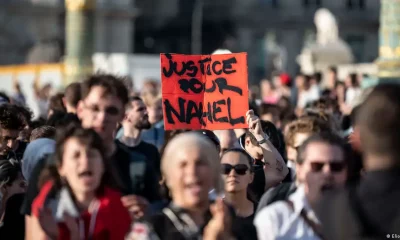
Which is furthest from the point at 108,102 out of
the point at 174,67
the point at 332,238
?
the point at 174,67

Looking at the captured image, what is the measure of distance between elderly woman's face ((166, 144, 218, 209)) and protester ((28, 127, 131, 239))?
342mm

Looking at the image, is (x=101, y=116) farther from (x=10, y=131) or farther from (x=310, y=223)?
(x=10, y=131)

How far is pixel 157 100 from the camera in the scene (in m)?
12.3

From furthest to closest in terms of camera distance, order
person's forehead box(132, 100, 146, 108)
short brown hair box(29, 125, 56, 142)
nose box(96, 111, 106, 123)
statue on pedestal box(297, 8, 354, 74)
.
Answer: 1. statue on pedestal box(297, 8, 354, 74)
2. person's forehead box(132, 100, 146, 108)
3. short brown hair box(29, 125, 56, 142)
4. nose box(96, 111, 106, 123)

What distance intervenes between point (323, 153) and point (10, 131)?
12.1ft

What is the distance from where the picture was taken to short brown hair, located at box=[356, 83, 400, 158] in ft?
14.9

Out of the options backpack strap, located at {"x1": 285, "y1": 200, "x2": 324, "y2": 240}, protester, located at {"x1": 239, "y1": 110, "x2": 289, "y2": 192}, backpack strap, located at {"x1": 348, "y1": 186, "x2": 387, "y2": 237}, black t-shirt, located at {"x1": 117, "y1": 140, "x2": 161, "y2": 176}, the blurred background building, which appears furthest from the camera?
the blurred background building

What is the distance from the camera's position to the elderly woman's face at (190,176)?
5328mm

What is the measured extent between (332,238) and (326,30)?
3138 cm

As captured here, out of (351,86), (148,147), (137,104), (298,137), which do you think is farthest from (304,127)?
(351,86)

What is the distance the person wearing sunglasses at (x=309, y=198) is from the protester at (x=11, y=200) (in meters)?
2.25

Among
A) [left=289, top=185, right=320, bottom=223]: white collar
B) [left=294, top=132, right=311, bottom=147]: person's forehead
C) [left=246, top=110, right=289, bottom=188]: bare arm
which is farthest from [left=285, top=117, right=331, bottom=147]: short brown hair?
[left=289, top=185, right=320, bottom=223]: white collar

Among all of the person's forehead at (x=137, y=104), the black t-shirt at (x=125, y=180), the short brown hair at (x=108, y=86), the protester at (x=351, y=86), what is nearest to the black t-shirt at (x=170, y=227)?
the black t-shirt at (x=125, y=180)

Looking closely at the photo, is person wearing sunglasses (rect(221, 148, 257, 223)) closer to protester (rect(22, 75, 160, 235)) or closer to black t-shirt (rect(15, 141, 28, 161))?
protester (rect(22, 75, 160, 235))
